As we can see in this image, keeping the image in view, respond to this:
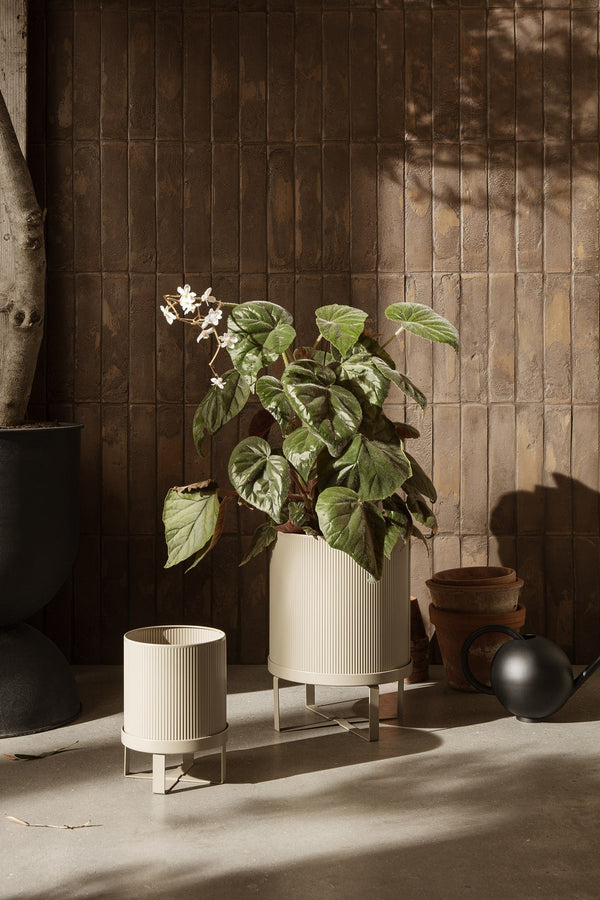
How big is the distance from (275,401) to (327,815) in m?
0.95

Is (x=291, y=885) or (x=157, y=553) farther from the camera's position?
(x=157, y=553)

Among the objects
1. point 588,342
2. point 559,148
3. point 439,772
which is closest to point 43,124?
point 559,148

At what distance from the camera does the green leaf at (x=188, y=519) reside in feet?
7.96

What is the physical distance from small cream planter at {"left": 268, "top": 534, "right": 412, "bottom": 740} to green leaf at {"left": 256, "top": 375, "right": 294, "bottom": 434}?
0.31 m

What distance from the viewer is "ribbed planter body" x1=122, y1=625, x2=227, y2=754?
2045 millimetres

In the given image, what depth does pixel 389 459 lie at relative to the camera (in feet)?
7.41

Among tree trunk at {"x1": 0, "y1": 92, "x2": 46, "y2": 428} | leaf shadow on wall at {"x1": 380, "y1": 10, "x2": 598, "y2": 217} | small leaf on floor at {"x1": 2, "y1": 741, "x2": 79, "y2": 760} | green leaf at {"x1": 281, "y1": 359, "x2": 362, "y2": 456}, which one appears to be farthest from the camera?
leaf shadow on wall at {"x1": 380, "y1": 10, "x2": 598, "y2": 217}

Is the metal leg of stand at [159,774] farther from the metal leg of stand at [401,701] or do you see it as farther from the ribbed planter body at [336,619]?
the metal leg of stand at [401,701]

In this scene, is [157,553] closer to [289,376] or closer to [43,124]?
[289,376]

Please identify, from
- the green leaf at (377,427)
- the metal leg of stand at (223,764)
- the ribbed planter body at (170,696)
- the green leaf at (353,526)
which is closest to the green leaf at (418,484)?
the green leaf at (377,427)

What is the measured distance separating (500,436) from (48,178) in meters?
1.67

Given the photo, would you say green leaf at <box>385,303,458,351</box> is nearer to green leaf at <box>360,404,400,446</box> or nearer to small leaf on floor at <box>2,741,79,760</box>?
green leaf at <box>360,404,400,446</box>

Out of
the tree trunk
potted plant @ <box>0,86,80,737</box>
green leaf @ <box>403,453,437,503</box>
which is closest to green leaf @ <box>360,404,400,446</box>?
green leaf @ <box>403,453,437,503</box>

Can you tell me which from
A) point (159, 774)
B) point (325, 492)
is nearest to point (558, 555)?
point (325, 492)
